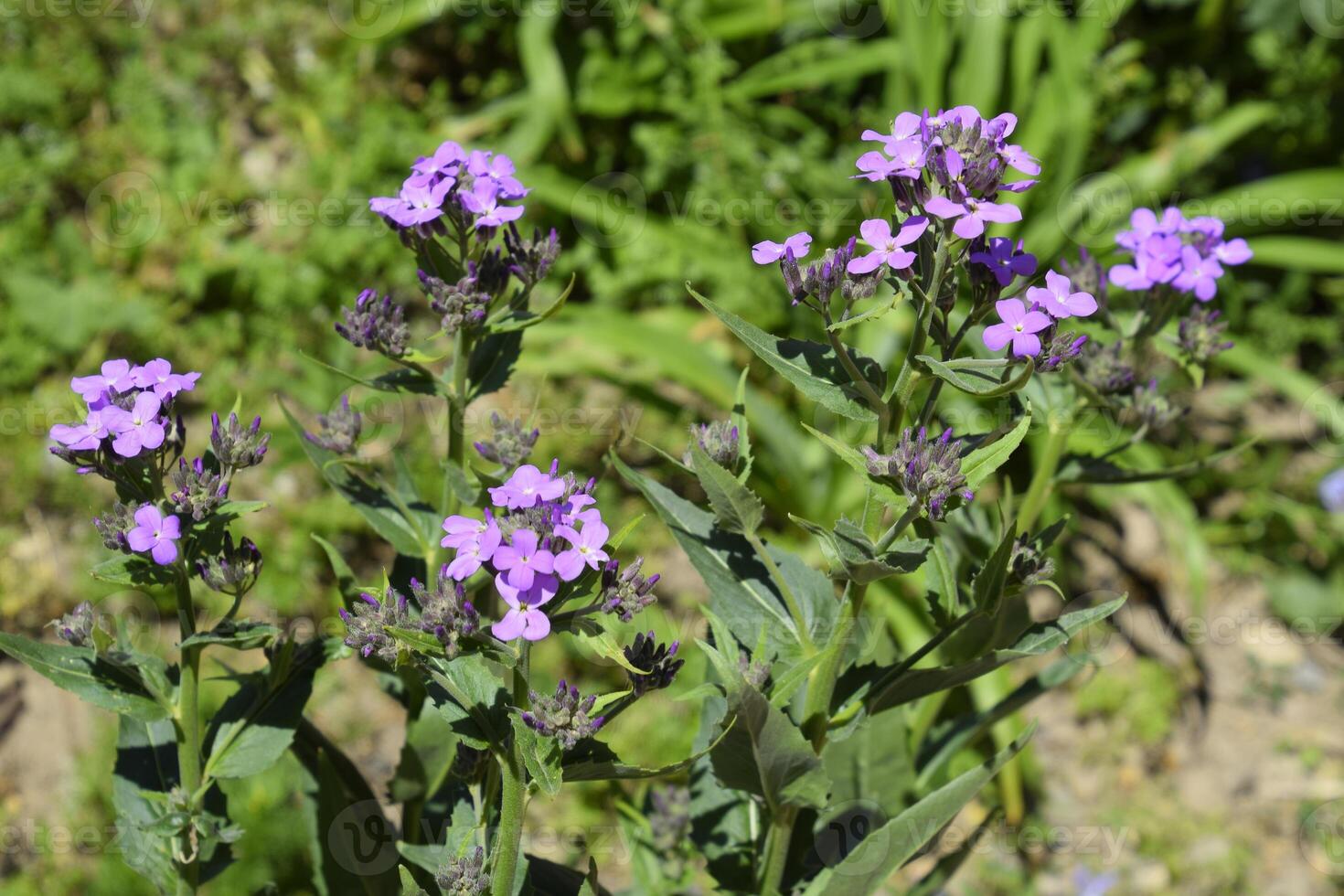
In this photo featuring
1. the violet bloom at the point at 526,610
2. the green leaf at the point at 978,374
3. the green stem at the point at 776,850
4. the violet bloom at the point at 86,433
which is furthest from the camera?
the green stem at the point at 776,850

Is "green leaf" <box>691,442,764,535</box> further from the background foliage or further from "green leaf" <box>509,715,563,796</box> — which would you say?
the background foliage

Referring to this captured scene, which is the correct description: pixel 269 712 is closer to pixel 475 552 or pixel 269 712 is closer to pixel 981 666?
pixel 475 552

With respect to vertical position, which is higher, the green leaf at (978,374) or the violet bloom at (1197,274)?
the green leaf at (978,374)

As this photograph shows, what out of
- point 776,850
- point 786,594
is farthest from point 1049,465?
point 776,850

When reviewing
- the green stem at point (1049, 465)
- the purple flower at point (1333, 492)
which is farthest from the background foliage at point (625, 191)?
the green stem at point (1049, 465)

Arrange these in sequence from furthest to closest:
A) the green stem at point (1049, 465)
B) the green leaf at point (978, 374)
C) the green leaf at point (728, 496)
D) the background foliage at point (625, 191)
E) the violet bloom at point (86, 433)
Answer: the background foliage at point (625, 191), the green stem at point (1049, 465), the green leaf at point (728, 496), the violet bloom at point (86, 433), the green leaf at point (978, 374)

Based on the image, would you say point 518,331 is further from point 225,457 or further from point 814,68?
point 814,68

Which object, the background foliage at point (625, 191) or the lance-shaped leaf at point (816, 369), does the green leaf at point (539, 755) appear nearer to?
the lance-shaped leaf at point (816, 369)
